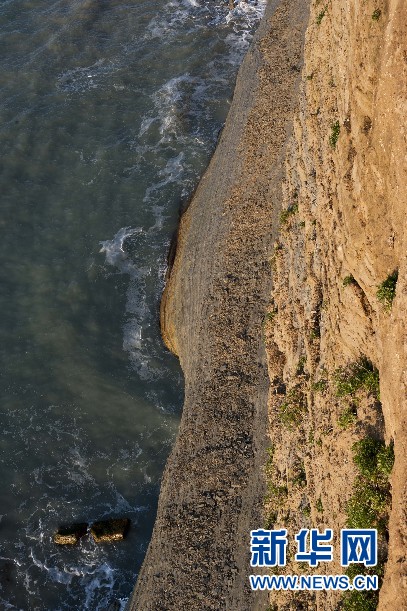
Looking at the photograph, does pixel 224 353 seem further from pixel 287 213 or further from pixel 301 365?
pixel 287 213

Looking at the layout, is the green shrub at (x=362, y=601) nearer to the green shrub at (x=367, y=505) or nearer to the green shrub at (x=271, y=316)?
the green shrub at (x=367, y=505)

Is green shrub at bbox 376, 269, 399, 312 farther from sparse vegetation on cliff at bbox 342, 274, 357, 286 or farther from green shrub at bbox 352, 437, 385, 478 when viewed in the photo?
green shrub at bbox 352, 437, 385, 478

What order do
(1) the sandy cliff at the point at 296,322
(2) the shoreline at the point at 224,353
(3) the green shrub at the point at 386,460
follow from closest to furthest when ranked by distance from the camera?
(3) the green shrub at the point at 386,460
(1) the sandy cliff at the point at 296,322
(2) the shoreline at the point at 224,353

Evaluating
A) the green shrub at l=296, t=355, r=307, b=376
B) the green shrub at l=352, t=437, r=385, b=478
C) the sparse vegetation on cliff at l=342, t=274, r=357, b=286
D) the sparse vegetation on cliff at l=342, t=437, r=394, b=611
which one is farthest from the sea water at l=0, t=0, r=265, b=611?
the sparse vegetation on cliff at l=342, t=274, r=357, b=286

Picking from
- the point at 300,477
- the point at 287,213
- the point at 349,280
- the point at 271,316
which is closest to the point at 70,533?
the point at 300,477

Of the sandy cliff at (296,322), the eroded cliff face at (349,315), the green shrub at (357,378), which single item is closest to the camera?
the eroded cliff face at (349,315)

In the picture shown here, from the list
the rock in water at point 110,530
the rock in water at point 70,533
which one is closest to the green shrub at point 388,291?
the rock in water at point 110,530

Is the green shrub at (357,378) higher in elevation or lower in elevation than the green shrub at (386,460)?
higher
